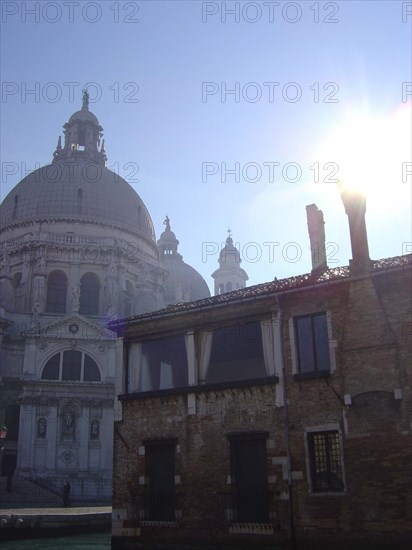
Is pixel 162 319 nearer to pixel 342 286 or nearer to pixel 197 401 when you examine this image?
pixel 197 401

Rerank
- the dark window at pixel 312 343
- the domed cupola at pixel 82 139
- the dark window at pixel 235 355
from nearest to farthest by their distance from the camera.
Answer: the dark window at pixel 312 343 → the dark window at pixel 235 355 → the domed cupola at pixel 82 139

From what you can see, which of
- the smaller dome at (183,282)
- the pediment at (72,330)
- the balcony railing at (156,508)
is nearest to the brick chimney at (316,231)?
the balcony railing at (156,508)

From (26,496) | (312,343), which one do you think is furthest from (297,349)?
(26,496)

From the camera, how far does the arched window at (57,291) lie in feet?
204

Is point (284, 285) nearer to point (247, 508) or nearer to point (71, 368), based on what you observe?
point (247, 508)

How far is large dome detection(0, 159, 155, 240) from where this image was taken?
66562 mm

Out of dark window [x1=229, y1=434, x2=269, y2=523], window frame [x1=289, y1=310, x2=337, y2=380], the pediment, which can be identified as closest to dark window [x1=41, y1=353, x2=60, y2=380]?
the pediment

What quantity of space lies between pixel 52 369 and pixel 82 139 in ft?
111

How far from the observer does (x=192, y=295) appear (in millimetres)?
87312

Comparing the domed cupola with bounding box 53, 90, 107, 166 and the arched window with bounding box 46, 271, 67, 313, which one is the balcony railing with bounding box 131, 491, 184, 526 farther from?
the domed cupola with bounding box 53, 90, 107, 166

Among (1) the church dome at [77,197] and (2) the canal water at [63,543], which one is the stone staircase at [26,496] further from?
(1) the church dome at [77,197]

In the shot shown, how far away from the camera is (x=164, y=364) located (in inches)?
931

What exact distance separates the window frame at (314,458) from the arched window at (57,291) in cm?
4640

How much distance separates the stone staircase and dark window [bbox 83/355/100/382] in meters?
10.5
